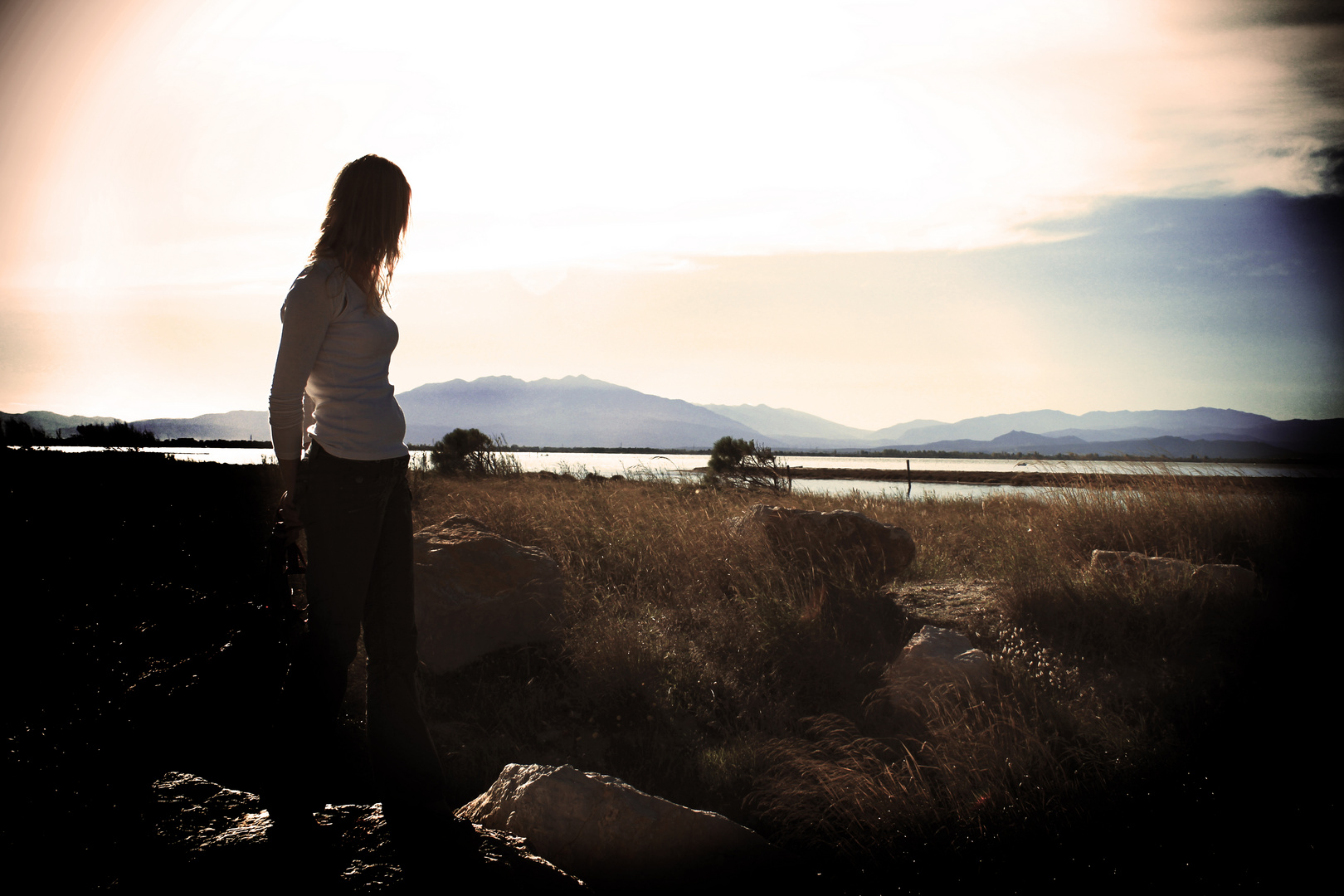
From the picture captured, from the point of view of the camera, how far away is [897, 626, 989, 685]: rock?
162 inches

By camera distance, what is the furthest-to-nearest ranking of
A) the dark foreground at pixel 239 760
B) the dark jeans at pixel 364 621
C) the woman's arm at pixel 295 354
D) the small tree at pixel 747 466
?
the small tree at pixel 747 466 → the dark jeans at pixel 364 621 → the woman's arm at pixel 295 354 → the dark foreground at pixel 239 760

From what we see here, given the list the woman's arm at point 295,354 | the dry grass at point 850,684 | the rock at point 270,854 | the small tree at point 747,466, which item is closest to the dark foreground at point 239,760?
the rock at point 270,854

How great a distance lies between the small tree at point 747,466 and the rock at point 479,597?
10734 millimetres

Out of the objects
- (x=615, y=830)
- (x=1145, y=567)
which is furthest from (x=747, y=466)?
(x=615, y=830)

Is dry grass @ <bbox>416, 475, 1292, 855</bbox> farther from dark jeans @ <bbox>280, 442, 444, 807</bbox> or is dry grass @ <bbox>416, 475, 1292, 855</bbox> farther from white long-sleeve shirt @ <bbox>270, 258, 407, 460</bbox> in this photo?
white long-sleeve shirt @ <bbox>270, 258, 407, 460</bbox>

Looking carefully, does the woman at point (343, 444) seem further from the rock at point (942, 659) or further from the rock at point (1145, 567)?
the rock at point (1145, 567)

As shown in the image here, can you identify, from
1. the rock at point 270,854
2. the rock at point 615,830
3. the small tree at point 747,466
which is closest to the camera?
the rock at point 270,854

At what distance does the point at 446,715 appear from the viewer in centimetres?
419

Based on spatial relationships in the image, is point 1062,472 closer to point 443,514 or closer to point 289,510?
point 443,514

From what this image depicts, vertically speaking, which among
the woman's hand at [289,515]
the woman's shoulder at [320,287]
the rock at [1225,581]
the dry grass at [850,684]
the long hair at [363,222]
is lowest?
the dry grass at [850,684]

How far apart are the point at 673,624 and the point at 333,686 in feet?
10.2

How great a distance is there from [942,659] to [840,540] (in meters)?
2.26

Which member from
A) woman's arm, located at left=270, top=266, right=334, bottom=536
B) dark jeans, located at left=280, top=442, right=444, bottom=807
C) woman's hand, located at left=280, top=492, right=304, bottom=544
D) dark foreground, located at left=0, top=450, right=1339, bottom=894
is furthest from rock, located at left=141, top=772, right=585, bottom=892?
woman's arm, located at left=270, top=266, right=334, bottom=536

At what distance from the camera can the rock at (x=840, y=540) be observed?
249 inches
